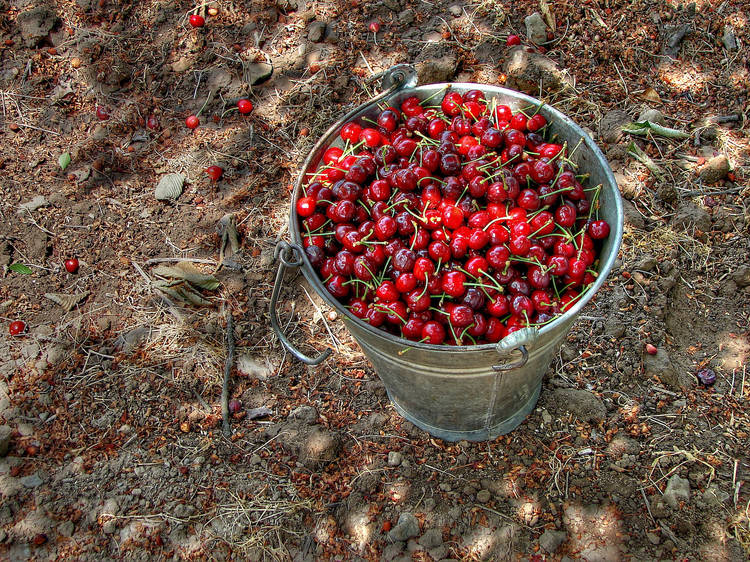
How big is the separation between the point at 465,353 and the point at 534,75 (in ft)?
9.12

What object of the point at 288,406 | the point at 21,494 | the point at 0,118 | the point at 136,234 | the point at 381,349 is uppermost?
the point at 0,118

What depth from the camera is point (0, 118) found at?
4109 mm

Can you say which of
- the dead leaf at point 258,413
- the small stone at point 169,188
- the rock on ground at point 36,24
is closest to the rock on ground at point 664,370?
the dead leaf at point 258,413

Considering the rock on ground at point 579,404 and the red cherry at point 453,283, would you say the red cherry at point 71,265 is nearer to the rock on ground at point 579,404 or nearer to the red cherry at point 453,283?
the red cherry at point 453,283

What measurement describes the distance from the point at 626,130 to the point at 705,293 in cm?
119

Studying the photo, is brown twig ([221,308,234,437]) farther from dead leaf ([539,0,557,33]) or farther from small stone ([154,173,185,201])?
dead leaf ([539,0,557,33])

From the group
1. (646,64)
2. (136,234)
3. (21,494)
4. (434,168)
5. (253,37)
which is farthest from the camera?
(253,37)

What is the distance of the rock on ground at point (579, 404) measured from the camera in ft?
9.19

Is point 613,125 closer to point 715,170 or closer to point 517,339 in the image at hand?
point 715,170

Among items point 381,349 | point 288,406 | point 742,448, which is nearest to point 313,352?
point 288,406

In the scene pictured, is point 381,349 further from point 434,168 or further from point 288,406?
point 288,406

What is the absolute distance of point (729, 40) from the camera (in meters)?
4.02

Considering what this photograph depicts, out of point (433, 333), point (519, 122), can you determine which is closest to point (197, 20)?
point (519, 122)

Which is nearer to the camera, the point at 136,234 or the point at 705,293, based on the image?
the point at 705,293
